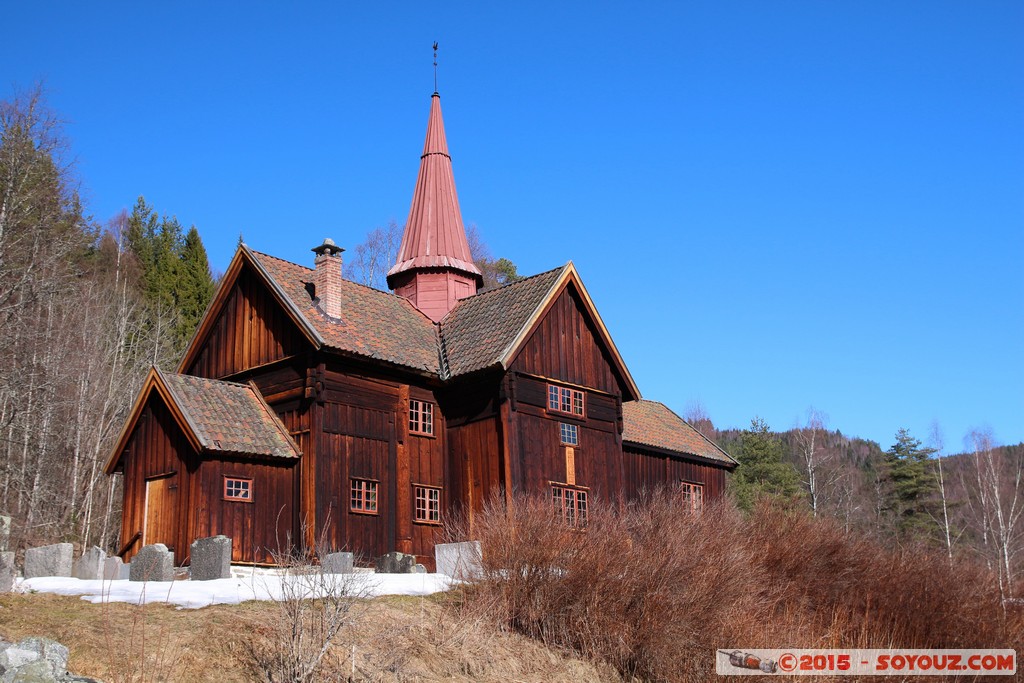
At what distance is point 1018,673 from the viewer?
20.3 m

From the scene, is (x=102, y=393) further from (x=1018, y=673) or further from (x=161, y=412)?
(x=1018, y=673)

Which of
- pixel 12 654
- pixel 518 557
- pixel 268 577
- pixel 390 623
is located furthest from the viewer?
pixel 268 577

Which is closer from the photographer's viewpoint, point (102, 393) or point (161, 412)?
point (161, 412)

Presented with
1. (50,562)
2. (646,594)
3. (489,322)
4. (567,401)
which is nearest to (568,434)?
(567,401)

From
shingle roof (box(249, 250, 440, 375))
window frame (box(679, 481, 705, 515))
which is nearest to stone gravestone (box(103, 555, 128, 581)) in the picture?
shingle roof (box(249, 250, 440, 375))

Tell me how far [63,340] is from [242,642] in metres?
29.4

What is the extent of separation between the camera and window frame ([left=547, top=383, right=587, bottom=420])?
88.0ft

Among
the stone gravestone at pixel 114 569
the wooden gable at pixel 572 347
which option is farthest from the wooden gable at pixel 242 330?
the stone gravestone at pixel 114 569

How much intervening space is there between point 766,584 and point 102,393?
29241mm

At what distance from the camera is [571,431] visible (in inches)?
1073

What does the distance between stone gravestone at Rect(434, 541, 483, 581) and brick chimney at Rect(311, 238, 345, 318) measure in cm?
753

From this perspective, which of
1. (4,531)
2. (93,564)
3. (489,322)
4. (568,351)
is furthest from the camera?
(568,351)

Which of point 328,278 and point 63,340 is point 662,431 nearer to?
point 328,278

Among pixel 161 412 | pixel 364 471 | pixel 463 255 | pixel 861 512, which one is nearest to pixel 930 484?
pixel 861 512
